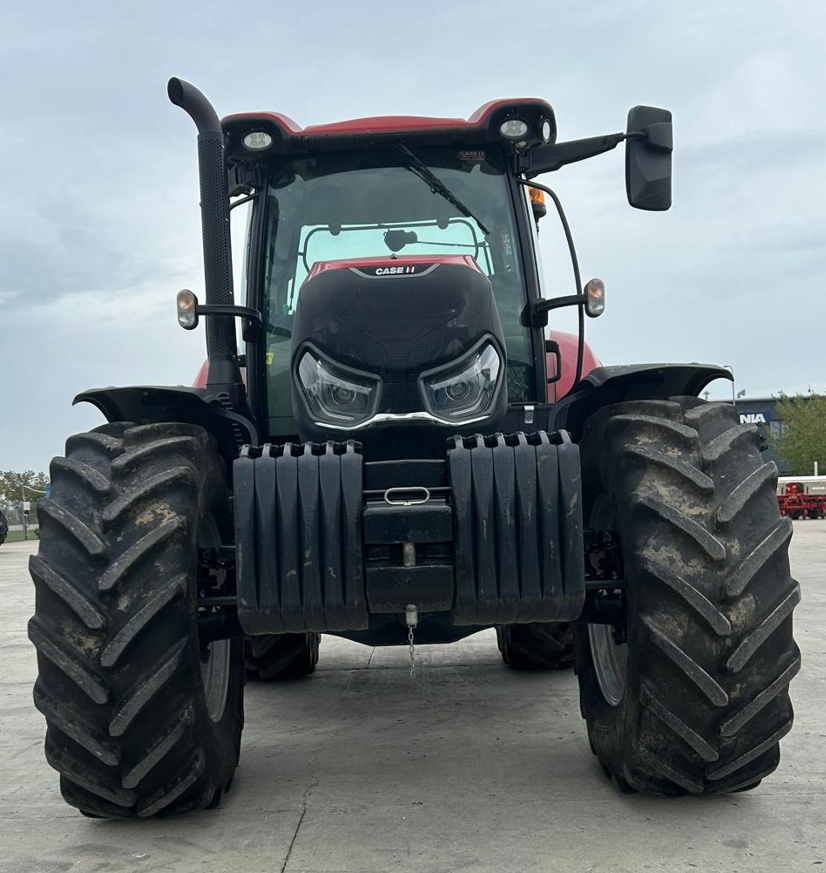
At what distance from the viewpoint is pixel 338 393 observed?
12.5 ft

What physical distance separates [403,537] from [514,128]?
2.07 m

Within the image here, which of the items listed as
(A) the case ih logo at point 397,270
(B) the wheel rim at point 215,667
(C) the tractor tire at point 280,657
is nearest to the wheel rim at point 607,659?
(B) the wheel rim at point 215,667

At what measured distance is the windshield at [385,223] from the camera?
449 cm

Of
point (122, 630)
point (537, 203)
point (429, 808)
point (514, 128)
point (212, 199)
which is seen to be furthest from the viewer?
point (537, 203)

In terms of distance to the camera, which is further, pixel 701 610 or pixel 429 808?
pixel 429 808

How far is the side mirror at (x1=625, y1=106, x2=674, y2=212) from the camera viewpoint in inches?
160

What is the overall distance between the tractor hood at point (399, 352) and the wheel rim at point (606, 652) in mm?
556

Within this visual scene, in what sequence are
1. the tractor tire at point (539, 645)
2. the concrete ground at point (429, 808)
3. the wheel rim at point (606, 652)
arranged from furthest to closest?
the tractor tire at point (539, 645), the wheel rim at point (606, 652), the concrete ground at point (429, 808)

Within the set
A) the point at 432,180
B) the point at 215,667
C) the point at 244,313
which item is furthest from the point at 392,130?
the point at 215,667

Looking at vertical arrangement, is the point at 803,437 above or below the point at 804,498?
below

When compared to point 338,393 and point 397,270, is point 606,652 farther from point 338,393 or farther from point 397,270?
point 397,270

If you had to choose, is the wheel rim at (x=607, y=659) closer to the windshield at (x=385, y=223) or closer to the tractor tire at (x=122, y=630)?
the windshield at (x=385, y=223)

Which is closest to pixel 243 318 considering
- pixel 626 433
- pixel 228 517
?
pixel 228 517

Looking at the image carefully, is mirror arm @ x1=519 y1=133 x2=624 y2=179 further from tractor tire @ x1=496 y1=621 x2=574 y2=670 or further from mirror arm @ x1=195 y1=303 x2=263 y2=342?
tractor tire @ x1=496 y1=621 x2=574 y2=670
